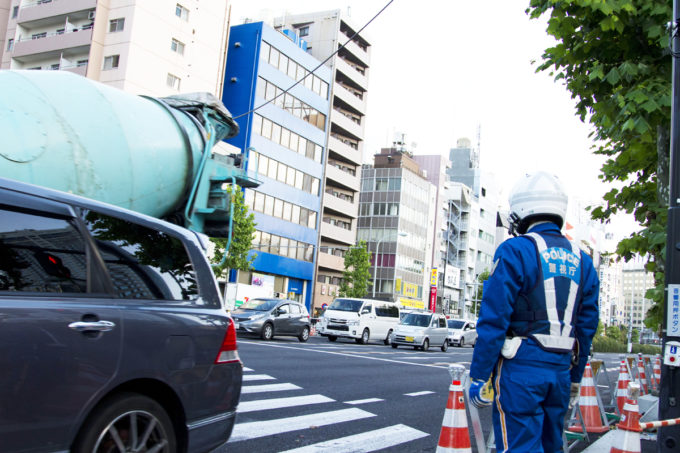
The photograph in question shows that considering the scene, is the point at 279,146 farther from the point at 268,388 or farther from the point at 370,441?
the point at 370,441

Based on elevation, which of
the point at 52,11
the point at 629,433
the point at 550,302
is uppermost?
the point at 52,11

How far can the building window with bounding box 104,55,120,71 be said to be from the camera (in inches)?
1629

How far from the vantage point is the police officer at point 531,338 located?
3236 mm

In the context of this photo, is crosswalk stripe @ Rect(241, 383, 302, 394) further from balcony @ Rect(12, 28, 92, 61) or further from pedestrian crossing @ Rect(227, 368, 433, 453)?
balcony @ Rect(12, 28, 92, 61)

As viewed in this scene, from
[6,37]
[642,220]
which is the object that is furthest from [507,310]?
[6,37]

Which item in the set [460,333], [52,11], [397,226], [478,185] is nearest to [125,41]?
[52,11]

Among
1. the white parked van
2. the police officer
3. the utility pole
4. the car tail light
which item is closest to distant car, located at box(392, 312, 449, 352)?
the white parked van

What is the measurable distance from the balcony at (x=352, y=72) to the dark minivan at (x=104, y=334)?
189ft

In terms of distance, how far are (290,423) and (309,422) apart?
0.27 meters

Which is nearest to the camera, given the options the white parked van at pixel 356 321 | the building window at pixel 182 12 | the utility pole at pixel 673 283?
the utility pole at pixel 673 283

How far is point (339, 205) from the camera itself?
59.2 metres

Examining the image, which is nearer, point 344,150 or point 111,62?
point 111,62

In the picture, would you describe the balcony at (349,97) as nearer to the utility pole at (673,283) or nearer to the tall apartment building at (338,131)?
the tall apartment building at (338,131)

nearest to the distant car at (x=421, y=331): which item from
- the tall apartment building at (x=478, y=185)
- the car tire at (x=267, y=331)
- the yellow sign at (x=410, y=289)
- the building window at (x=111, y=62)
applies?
the car tire at (x=267, y=331)
